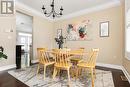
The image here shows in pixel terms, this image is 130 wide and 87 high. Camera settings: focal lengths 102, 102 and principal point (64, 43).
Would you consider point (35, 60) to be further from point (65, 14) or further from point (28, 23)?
point (65, 14)

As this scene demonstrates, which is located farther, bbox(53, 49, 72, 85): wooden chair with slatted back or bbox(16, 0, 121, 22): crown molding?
bbox(16, 0, 121, 22): crown molding

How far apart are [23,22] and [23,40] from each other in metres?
0.85

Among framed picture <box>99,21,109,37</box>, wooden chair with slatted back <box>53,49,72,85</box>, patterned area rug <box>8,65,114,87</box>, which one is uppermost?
framed picture <box>99,21,109,37</box>

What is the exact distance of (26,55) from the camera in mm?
4668

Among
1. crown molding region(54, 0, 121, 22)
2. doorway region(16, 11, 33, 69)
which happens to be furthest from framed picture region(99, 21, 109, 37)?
doorway region(16, 11, 33, 69)

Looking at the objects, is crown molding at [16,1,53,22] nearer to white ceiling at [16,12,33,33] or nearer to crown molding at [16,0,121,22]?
crown molding at [16,0,121,22]

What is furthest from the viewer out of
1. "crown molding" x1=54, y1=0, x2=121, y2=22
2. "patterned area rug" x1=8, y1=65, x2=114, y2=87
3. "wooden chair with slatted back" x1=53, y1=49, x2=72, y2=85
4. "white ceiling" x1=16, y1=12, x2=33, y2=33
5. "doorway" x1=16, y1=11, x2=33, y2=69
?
"white ceiling" x1=16, y1=12, x2=33, y2=33

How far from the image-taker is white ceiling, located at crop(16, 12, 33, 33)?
4.50 meters

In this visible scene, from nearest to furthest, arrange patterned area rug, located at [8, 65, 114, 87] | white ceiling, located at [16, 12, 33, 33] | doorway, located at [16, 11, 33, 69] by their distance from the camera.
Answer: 1. patterned area rug, located at [8, 65, 114, 87]
2. doorway, located at [16, 11, 33, 69]
3. white ceiling, located at [16, 12, 33, 33]

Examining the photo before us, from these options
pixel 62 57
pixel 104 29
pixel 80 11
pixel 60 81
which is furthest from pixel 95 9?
pixel 60 81

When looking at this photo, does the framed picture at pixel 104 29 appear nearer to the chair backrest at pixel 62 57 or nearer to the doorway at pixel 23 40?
the chair backrest at pixel 62 57

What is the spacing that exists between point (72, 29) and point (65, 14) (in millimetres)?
1003

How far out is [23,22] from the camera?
188 inches

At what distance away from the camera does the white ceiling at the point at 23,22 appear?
4504 millimetres
